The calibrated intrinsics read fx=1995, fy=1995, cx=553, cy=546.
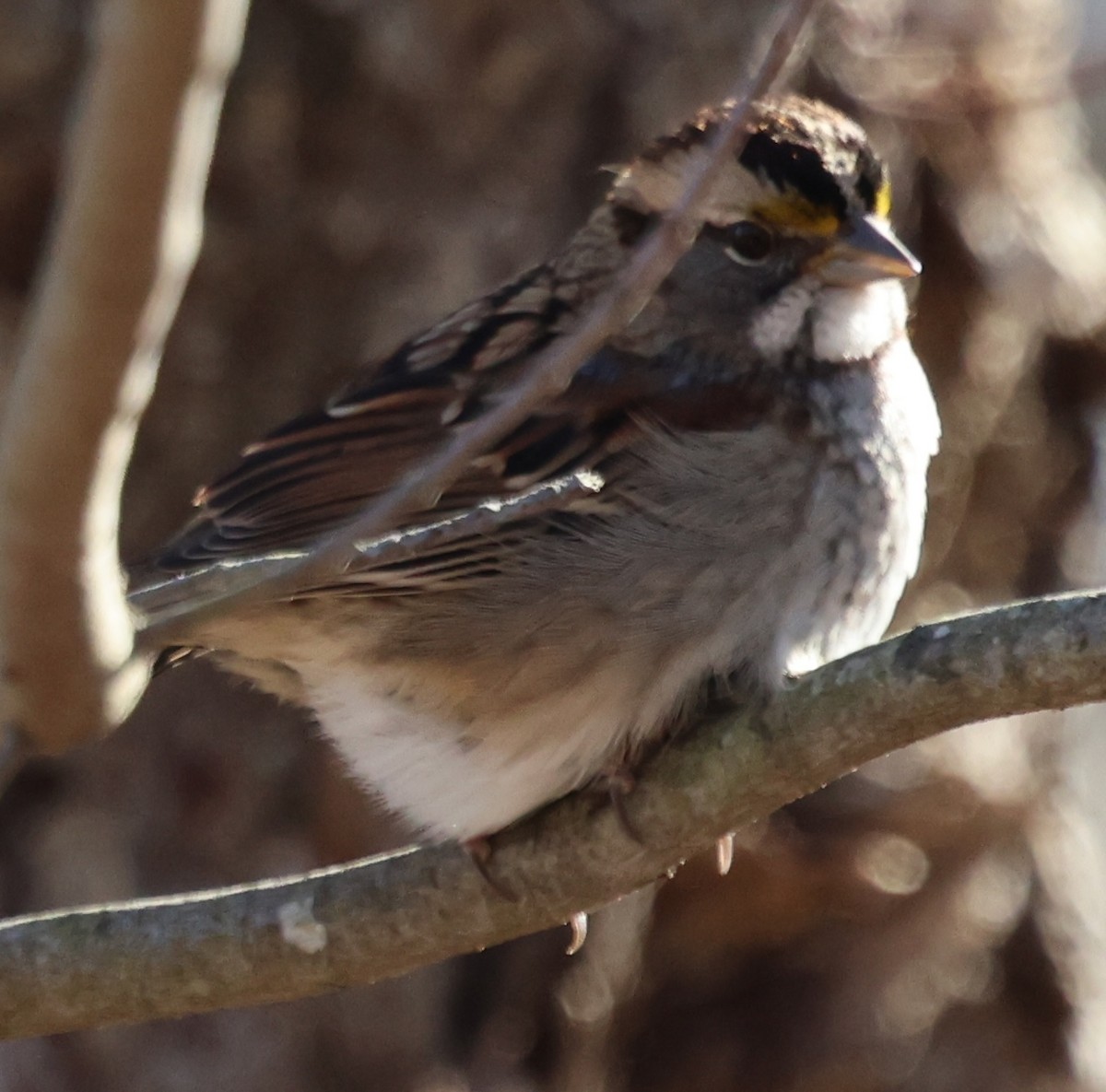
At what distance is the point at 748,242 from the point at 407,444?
504 mm

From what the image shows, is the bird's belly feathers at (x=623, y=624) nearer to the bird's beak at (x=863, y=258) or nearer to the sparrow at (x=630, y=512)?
the sparrow at (x=630, y=512)

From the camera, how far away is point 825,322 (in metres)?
2.50

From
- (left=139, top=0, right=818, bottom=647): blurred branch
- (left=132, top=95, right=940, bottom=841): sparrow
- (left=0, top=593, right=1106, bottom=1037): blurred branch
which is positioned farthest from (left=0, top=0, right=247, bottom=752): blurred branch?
(left=132, top=95, right=940, bottom=841): sparrow

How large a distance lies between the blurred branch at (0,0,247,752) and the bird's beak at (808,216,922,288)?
133cm

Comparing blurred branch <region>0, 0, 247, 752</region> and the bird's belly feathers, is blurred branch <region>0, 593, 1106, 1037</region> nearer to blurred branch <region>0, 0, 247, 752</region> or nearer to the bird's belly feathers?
the bird's belly feathers

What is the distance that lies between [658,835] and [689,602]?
305mm

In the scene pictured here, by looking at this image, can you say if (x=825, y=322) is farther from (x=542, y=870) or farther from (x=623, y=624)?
(x=542, y=870)

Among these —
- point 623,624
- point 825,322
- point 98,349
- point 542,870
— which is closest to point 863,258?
point 825,322

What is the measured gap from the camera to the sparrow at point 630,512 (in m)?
2.28

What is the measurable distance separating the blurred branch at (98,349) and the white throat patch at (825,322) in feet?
4.41

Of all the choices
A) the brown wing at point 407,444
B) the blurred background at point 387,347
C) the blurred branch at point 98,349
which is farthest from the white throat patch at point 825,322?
the blurred branch at point 98,349

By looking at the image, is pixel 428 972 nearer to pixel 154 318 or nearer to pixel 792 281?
pixel 792 281

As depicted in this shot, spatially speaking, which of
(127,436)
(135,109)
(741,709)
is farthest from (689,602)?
(135,109)

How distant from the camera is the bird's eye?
253cm
